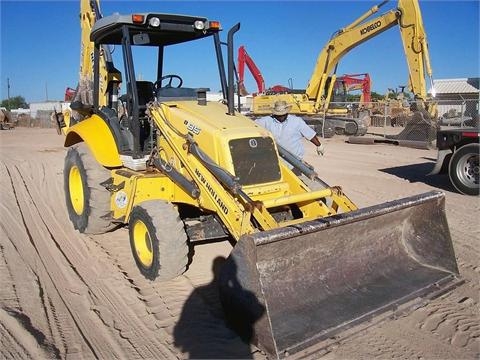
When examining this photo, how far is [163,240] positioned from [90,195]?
1.73 m

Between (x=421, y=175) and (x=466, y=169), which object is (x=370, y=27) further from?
(x=466, y=169)

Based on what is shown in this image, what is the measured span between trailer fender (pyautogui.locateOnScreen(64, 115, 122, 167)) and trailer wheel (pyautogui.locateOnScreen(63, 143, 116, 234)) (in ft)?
0.57

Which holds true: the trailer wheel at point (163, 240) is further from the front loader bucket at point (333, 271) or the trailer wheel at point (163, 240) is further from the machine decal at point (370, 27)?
the machine decal at point (370, 27)

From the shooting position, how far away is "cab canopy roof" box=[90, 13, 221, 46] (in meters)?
4.84

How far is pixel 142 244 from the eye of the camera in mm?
4562

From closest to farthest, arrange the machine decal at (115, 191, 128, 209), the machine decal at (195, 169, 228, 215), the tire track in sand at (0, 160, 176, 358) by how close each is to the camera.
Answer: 1. the tire track in sand at (0, 160, 176, 358)
2. the machine decal at (195, 169, 228, 215)
3. the machine decal at (115, 191, 128, 209)

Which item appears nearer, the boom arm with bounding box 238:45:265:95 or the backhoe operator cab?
the backhoe operator cab

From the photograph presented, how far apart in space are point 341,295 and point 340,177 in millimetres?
6630

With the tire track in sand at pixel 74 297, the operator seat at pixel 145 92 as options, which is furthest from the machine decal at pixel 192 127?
the tire track in sand at pixel 74 297

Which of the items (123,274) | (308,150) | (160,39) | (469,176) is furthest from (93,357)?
(308,150)

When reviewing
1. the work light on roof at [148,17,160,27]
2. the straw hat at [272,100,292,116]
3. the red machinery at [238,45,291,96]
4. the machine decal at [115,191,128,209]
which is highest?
the red machinery at [238,45,291,96]

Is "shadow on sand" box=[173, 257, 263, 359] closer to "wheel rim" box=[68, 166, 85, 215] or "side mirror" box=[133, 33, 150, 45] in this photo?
"wheel rim" box=[68, 166, 85, 215]

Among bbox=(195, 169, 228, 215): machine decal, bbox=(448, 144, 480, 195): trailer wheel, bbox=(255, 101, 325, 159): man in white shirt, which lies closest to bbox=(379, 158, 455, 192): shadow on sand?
bbox=(448, 144, 480, 195): trailer wheel

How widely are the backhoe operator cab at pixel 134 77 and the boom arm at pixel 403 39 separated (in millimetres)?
9632
